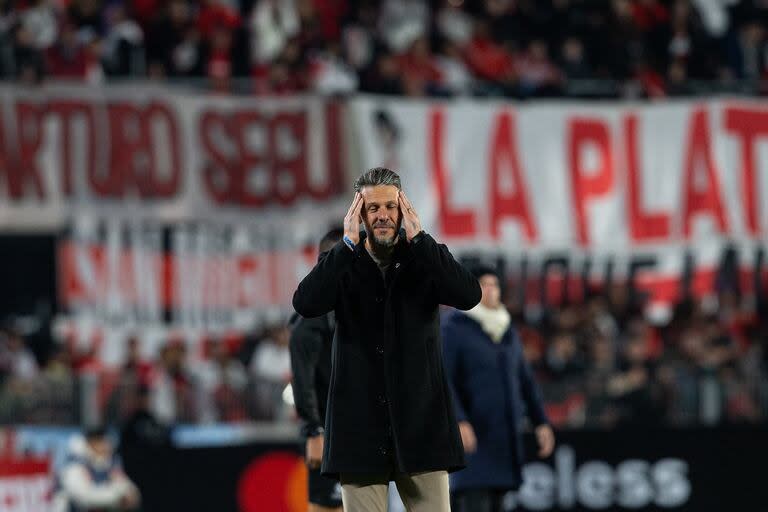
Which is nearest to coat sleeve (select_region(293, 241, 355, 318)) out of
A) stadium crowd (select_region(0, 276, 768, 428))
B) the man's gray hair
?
the man's gray hair

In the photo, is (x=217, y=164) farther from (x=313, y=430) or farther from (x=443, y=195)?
(x=313, y=430)

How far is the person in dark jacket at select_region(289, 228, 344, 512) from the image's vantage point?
26.1 ft

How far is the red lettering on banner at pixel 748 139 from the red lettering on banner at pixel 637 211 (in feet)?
2.77

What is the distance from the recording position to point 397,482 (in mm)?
6309

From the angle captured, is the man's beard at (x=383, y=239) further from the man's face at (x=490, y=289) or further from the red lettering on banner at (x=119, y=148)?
the red lettering on banner at (x=119, y=148)

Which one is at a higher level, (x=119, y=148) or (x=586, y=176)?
(x=119, y=148)

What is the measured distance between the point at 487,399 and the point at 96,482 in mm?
4918

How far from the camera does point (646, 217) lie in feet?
53.6

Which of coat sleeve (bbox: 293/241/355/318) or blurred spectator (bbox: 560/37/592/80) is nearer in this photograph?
coat sleeve (bbox: 293/241/355/318)

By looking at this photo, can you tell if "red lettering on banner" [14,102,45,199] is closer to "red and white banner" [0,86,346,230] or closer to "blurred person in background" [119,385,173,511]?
"red and white banner" [0,86,346,230]

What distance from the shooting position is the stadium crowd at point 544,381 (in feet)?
47.0

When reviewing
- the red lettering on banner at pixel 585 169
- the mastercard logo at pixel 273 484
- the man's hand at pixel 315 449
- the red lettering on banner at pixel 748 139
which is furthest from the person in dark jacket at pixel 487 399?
the red lettering on banner at pixel 748 139

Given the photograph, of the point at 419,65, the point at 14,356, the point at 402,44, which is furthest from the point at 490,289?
the point at 402,44

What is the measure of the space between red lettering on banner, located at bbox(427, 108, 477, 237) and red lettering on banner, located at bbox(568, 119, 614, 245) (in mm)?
1124
